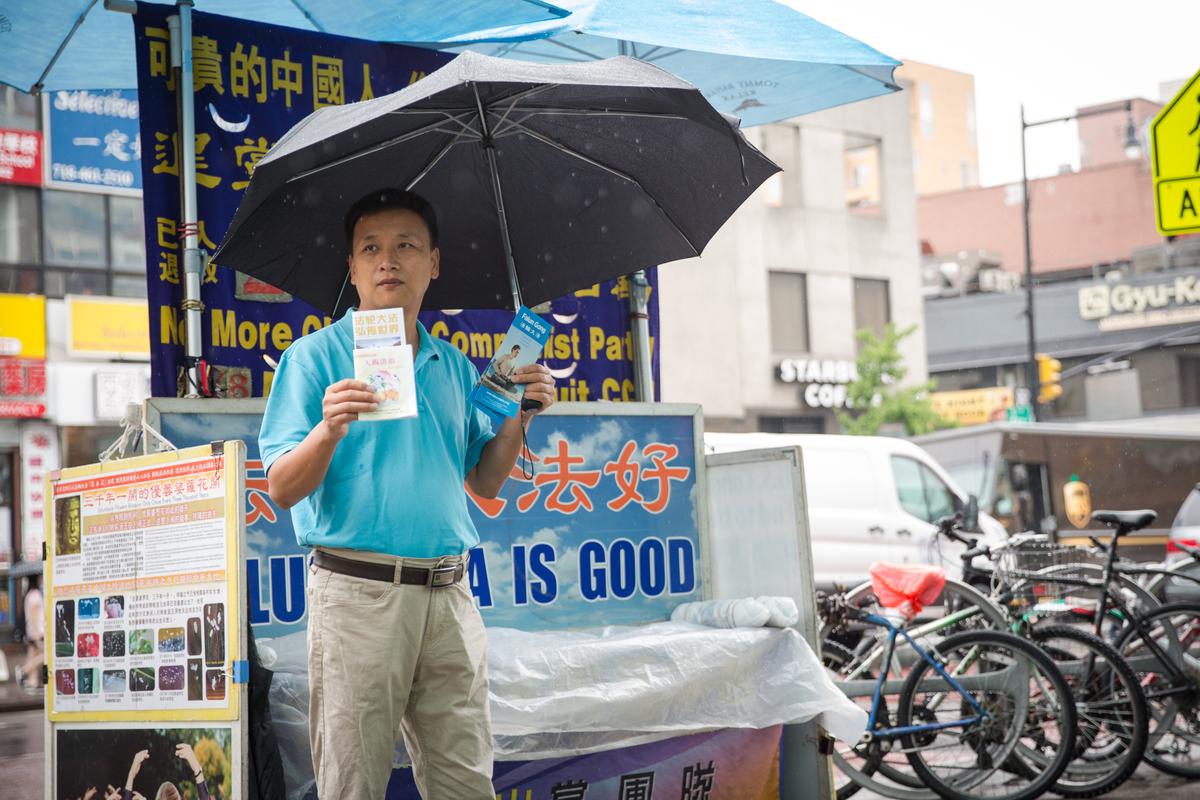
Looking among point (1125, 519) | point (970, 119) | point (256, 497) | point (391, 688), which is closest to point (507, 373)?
point (391, 688)

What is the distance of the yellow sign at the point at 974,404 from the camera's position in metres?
39.8

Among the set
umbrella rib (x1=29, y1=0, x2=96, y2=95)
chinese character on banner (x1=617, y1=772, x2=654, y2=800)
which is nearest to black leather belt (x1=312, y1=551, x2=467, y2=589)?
chinese character on banner (x1=617, y1=772, x2=654, y2=800)

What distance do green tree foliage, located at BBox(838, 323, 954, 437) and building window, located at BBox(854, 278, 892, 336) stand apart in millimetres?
1115

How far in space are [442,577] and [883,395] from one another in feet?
98.1

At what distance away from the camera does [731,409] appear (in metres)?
30.7

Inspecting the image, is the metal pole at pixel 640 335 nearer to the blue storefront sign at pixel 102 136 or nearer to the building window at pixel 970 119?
the blue storefront sign at pixel 102 136

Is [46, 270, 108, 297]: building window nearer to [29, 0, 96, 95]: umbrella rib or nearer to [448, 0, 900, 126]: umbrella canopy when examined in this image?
[29, 0, 96, 95]: umbrella rib

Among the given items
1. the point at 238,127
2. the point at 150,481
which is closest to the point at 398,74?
the point at 238,127

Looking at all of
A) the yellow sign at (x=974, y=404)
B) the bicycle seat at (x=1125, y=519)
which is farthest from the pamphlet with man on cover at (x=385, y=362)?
the yellow sign at (x=974, y=404)

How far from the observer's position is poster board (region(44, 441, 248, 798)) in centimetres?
364

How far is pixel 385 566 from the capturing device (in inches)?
128

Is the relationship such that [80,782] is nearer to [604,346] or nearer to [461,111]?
[461,111]

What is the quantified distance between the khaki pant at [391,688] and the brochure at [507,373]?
1.53 feet

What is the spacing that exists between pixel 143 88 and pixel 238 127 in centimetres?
40
